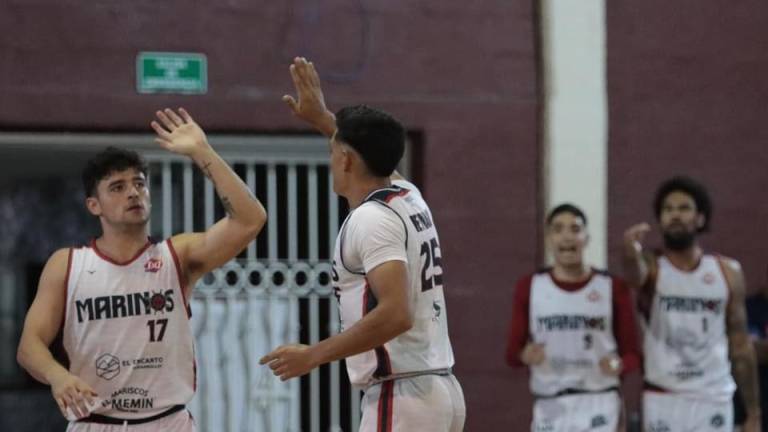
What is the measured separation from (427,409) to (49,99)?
14.3 feet

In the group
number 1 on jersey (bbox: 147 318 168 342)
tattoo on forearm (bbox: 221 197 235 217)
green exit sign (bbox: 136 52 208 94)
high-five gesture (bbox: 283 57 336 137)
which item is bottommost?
number 1 on jersey (bbox: 147 318 168 342)

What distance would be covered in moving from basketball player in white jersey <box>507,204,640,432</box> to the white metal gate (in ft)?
5.77

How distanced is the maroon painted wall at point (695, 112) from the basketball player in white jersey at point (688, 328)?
142 cm

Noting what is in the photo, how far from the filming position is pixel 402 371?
17.8ft

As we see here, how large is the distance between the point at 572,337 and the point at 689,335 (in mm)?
624

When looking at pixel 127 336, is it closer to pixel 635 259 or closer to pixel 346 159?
pixel 346 159

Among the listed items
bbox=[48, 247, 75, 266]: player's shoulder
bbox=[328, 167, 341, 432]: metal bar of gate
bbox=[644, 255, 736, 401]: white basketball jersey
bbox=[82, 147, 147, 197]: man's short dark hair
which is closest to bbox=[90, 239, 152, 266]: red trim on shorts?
bbox=[48, 247, 75, 266]: player's shoulder

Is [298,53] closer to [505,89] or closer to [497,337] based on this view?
[505,89]

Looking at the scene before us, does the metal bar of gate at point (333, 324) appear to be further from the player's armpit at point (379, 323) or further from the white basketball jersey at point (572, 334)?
the player's armpit at point (379, 323)

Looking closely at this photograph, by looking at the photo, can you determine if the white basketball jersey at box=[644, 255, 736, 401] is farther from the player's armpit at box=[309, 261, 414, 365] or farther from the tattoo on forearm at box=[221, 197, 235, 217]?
the player's armpit at box=[309, 261, 414, 365]

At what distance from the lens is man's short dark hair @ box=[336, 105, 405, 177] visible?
5430 mm

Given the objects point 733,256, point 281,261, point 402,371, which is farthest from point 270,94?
point 402,371

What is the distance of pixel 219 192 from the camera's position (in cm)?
603

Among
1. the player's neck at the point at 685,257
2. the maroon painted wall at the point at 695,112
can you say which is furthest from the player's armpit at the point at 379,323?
the maroon painted wall at the point at 695,112
